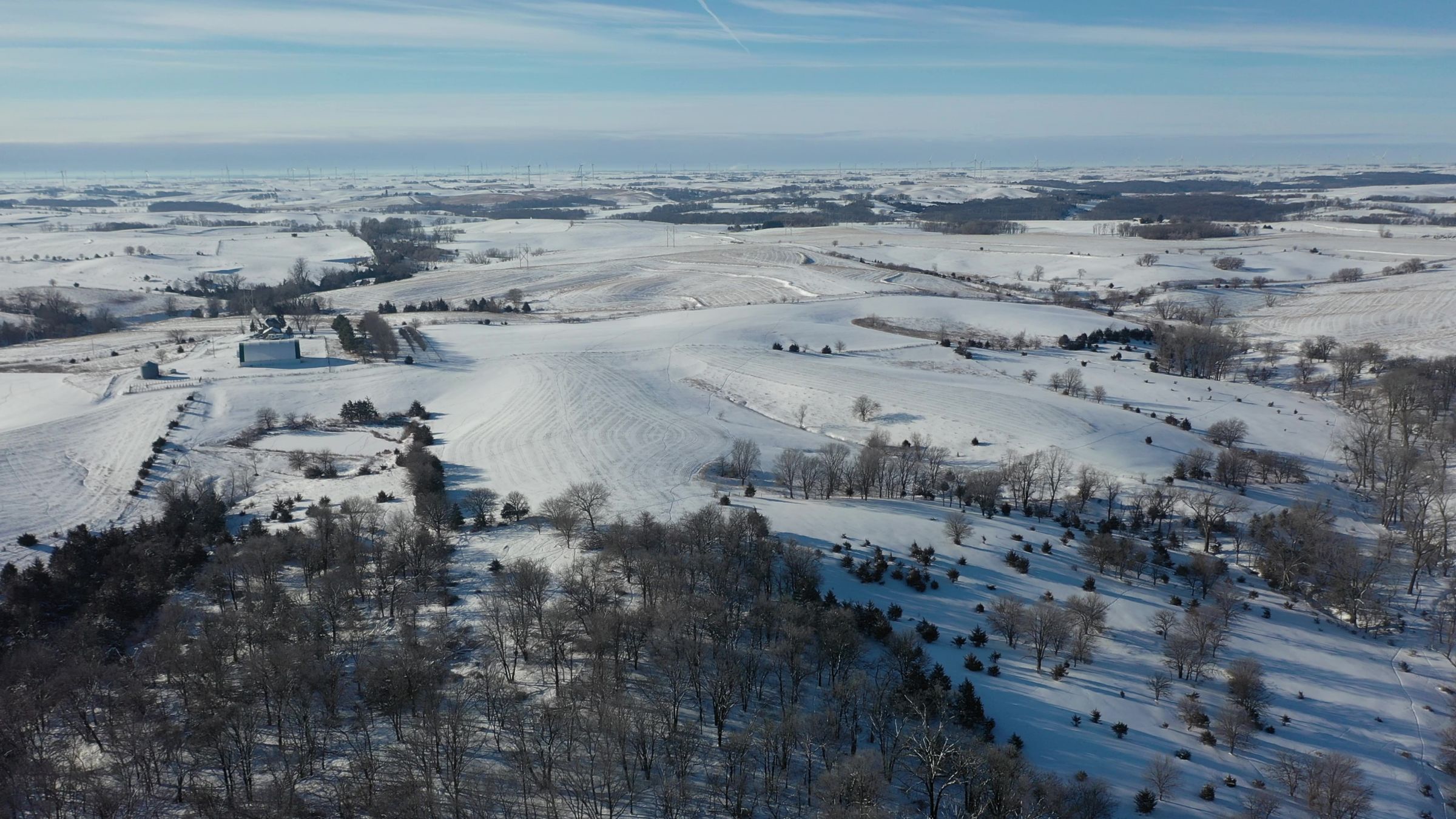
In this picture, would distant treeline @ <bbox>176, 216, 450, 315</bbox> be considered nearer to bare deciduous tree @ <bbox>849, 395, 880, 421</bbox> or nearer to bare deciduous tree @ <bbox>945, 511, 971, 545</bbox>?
bare deciduous tree @ <bbox>849, 395, 880, 421</bbox>

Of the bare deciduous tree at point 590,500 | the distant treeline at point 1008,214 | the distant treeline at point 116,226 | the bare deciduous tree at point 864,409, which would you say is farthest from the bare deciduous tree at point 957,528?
the distant treeline at point 116,226

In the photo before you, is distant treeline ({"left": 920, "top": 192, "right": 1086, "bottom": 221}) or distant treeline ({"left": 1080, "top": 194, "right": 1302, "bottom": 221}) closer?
distant treeline ({"left": 1080, "top": 194, "right": 1302, "bottom": 221})

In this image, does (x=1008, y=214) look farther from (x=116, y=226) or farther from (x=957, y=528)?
(x=116, y=226)

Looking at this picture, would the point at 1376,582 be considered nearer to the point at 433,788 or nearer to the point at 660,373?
the point at 433,788

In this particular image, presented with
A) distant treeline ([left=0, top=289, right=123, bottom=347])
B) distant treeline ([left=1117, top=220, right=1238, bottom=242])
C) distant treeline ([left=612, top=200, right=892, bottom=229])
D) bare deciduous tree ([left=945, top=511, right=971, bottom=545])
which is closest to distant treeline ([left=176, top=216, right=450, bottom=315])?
distant treeline ([left=0, top=289, right=123, bottom=347])

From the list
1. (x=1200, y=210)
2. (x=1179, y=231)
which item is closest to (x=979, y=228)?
(x=1179, y=231)

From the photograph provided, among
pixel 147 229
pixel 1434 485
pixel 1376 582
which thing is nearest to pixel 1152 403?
pixel 1434 485

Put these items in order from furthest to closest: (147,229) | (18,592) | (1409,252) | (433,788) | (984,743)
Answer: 1. (147,229)
2. (1409,252)
3. (18,592)
4. (984,743)
5. (433,788)
